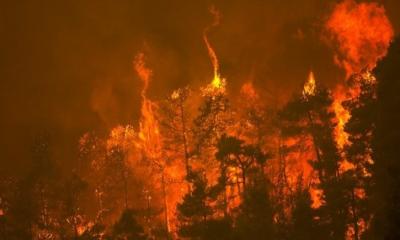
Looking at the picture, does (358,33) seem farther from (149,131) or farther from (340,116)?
(149,131)

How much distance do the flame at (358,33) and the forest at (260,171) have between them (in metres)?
0.11

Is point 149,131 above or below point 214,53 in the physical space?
below

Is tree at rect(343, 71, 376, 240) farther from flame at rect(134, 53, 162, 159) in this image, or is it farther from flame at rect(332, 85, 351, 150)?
flame at rect(134, 53, 162, 159)

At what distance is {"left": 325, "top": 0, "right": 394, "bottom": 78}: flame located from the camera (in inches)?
2272

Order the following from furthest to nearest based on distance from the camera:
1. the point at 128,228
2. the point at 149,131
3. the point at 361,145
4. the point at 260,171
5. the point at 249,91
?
the point at 149,131
the point at 249,91
the point at 260,171
the point at 361,145
the point at 128,228

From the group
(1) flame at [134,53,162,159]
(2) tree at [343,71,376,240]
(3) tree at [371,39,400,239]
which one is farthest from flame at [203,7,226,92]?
(3) tree at [371,39,400,239]

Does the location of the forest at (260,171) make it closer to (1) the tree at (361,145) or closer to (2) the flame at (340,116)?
(1) the tree at (361,145)

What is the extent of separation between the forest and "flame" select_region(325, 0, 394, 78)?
112mm

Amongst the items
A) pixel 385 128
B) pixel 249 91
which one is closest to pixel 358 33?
pixel 249 91

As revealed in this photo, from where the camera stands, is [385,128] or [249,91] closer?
[385,128]

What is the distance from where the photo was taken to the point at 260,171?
126 ft

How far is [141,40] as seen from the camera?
83125 millimetres

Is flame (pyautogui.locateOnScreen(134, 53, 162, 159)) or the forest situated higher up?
flame (pyautogui.locateOnScreen(134, 53, 162, 159))

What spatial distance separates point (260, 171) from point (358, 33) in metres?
27.5
